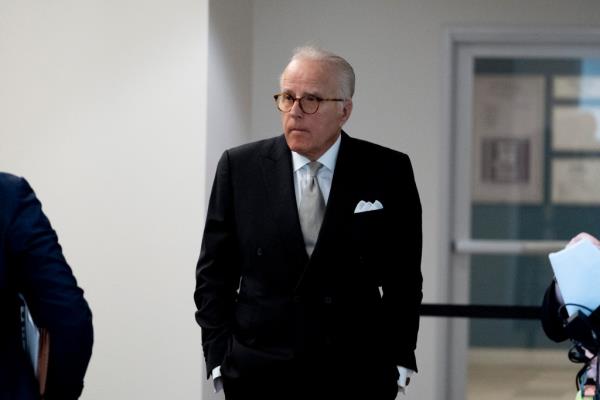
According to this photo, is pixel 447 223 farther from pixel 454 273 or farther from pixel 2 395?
pixel 2 395

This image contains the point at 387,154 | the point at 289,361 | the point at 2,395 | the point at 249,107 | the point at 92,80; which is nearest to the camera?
the point at 2,395

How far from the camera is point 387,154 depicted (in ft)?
11.5

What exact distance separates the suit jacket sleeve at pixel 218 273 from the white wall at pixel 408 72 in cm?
324

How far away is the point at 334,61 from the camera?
11.1ft

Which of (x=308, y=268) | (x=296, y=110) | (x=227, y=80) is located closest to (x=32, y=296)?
(x=308, y=268)

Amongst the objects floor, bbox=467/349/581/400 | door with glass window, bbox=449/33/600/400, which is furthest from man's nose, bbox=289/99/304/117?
floor, bbox=467/349/581/400

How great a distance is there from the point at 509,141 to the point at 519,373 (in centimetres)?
134

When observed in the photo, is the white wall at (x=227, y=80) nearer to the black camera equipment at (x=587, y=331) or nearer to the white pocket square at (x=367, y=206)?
the white pocket square at (x=367, y=206)

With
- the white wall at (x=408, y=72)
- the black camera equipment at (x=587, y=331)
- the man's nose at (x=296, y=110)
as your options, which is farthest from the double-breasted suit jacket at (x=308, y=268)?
the white wall at (x=408, y=72)

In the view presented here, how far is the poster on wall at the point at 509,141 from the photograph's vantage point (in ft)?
22.9

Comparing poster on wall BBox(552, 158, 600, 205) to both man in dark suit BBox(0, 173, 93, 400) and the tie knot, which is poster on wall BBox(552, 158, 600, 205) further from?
man in dark suit BBox(0, 173, 93, 400)

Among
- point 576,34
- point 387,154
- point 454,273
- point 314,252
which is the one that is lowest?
point 454,273

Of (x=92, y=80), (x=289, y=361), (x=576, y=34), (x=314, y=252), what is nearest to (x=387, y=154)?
(x=314, y=252)

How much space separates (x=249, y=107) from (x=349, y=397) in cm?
342
